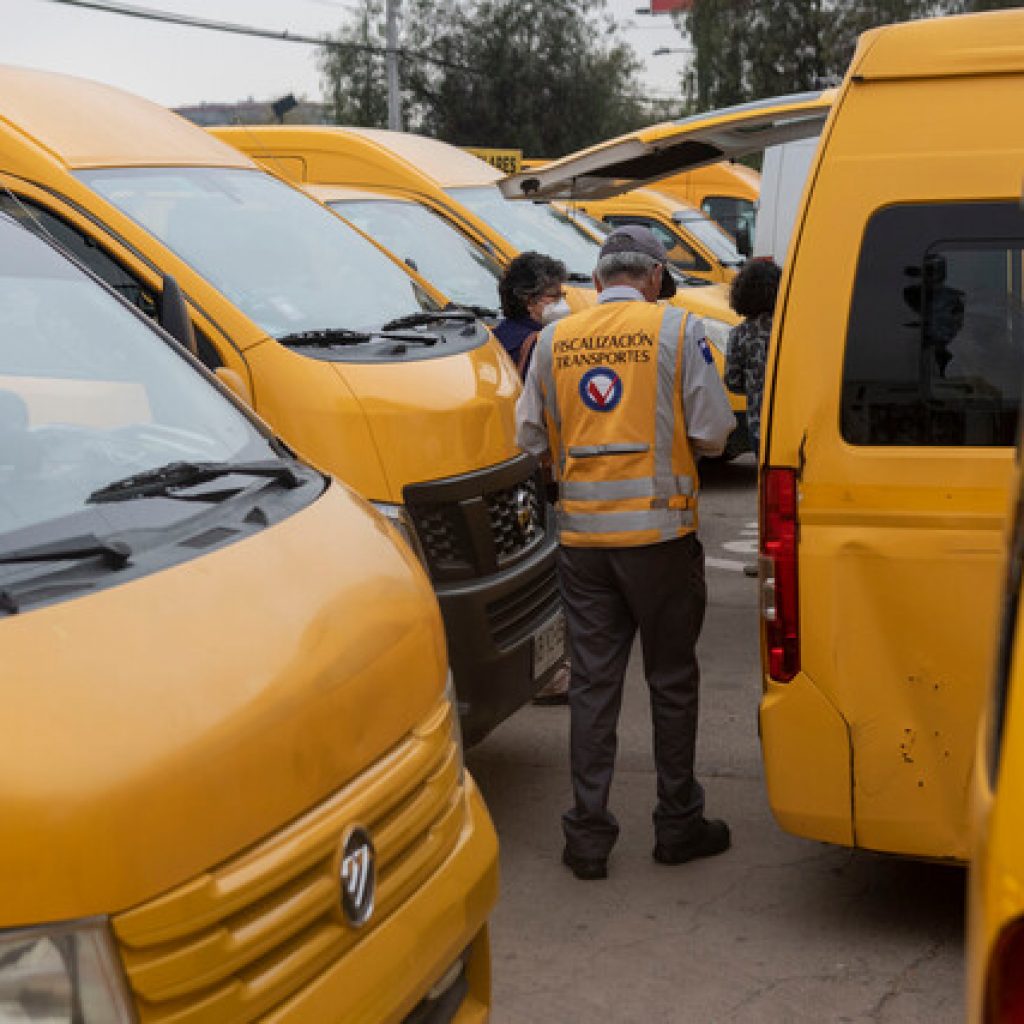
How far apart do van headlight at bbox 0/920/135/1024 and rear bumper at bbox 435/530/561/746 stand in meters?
3.25

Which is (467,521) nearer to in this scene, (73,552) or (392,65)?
(73,552)

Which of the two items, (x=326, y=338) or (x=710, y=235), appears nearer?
(x=326, y=338)

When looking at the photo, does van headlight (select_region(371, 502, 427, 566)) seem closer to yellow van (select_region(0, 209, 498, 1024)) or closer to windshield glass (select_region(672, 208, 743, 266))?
yellow van (select_region(0, 209, 498, 1024))

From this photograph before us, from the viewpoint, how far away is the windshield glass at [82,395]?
3473mm

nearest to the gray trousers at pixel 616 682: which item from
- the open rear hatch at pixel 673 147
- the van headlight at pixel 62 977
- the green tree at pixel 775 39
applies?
the van headlight at pixel 62 977

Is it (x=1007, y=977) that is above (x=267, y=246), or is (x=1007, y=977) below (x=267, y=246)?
below

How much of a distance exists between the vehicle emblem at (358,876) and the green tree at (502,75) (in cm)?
4015

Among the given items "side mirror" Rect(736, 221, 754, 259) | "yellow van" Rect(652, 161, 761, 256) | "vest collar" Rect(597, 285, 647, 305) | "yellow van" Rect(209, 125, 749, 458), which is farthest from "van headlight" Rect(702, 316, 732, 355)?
"yellow van" Rect(652, 161, 761, 256)

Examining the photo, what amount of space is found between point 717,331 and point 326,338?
7.28m

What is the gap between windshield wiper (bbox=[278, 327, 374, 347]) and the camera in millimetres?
6125

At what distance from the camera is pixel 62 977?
2389 millimetres

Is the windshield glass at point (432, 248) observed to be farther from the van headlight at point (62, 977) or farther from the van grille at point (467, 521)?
the van headlight at point (62, 977)

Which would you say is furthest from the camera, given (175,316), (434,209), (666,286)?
(434,209)

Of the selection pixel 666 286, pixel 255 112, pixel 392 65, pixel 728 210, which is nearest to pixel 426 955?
pixel 666 286
